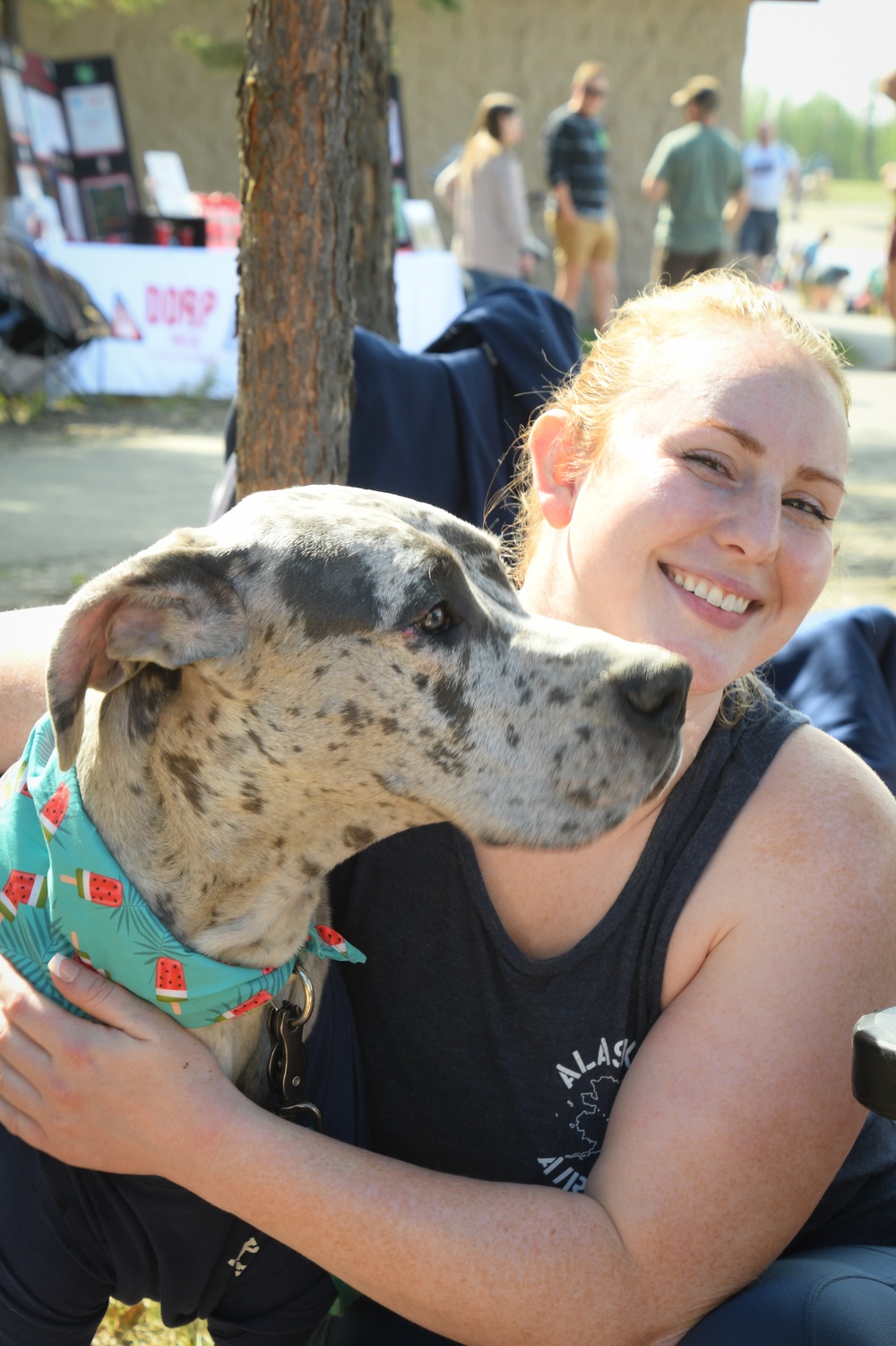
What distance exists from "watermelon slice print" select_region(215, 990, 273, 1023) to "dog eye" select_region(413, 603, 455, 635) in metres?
0.65

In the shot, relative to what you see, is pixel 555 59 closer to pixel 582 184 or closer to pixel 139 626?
pixel 582 184

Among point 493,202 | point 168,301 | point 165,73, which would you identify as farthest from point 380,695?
point 165,73

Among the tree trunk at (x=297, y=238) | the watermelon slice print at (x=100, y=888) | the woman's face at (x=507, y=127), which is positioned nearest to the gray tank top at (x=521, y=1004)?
the watermelon slice print at (x=100, y=888)

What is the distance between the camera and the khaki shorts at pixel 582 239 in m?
14.2

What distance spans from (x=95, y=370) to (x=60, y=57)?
26.4 ft

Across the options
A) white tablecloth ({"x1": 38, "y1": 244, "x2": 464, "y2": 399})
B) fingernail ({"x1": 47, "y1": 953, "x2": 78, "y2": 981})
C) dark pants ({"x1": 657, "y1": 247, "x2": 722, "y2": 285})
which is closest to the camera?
fingernail ({"x1": 47, "y1": 953, "x2": 78, "y2": 981})

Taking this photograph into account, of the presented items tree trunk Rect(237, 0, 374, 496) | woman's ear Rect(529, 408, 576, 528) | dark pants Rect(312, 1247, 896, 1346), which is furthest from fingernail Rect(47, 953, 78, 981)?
tree trunk Rect(237, 0, 374, 496)

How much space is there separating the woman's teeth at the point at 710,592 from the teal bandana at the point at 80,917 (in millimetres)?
931

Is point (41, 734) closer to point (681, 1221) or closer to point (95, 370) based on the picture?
point (681, 1221)

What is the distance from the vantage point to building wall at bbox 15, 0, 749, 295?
1775 cm

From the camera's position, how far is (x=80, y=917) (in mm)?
1963

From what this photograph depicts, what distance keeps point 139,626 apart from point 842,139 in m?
76.9

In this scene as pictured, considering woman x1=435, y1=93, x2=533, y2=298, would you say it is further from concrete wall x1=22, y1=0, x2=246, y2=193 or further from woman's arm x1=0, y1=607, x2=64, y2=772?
woman's arm x1=0, y1=607, x2=64, y2=772

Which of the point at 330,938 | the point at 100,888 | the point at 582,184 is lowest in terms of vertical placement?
the point at 582,184
